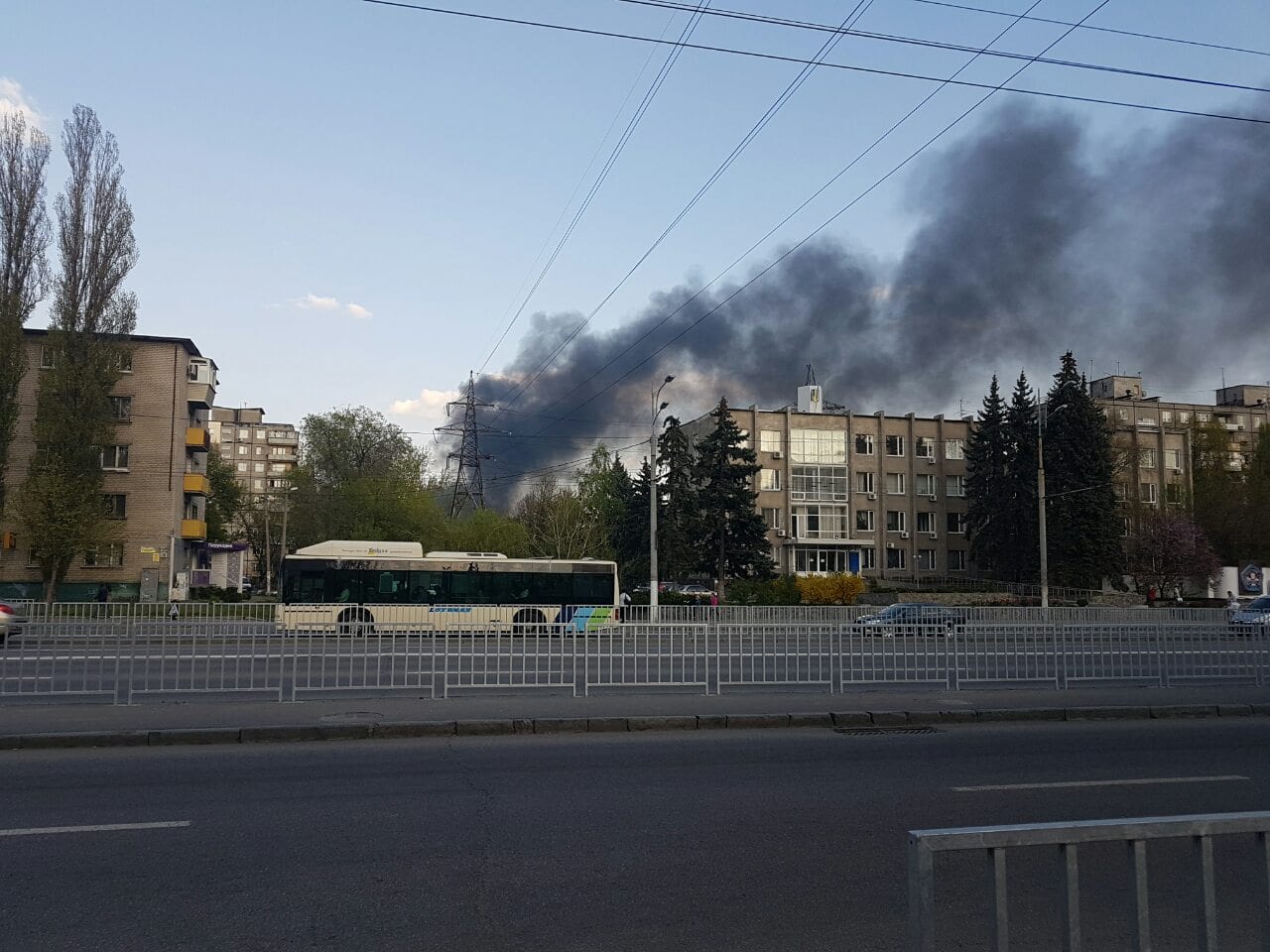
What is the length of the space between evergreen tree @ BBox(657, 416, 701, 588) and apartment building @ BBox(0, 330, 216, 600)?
1012 inches

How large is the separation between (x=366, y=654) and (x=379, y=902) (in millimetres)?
9598

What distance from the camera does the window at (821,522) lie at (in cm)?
7250

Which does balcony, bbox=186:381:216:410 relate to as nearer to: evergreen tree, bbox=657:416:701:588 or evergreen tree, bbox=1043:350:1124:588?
evergreen tree, bbox=657:416:701:588

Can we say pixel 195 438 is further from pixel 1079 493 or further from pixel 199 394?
pixel 1079 493

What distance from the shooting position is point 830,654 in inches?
636

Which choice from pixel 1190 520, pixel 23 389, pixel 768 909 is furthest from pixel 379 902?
pixel 1190 520

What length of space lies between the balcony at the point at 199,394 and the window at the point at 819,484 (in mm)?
38231

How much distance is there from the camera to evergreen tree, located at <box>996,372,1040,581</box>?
64.5 metres

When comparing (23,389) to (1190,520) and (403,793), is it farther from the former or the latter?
(1190,520)

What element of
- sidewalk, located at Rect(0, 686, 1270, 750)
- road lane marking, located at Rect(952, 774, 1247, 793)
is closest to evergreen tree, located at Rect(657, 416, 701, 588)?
sidewalk, located at Rect(0, 686, 1270, 750)

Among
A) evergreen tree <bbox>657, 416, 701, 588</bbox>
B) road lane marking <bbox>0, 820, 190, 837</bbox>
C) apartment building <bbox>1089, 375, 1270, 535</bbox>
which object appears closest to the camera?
road lane marking <bbox>0, 820, 190, 837</bbox>

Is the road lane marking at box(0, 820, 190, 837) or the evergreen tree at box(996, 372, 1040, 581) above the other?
the evergreen tree at box(996, 372, 1040, 581)

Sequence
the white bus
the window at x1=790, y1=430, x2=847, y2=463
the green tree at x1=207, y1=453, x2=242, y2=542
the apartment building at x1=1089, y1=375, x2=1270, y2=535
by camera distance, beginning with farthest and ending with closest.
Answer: the green tree at x1=207, y1=453, x2=242, y2=542 → the apartment building at x1=1089, y1=375, x2=1270, y2=535 → the window at x1=790, y1=430, x2=847, y2=463 → the white bus

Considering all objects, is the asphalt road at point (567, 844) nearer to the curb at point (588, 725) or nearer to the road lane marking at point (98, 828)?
the road lane marking at point (98, 828)
